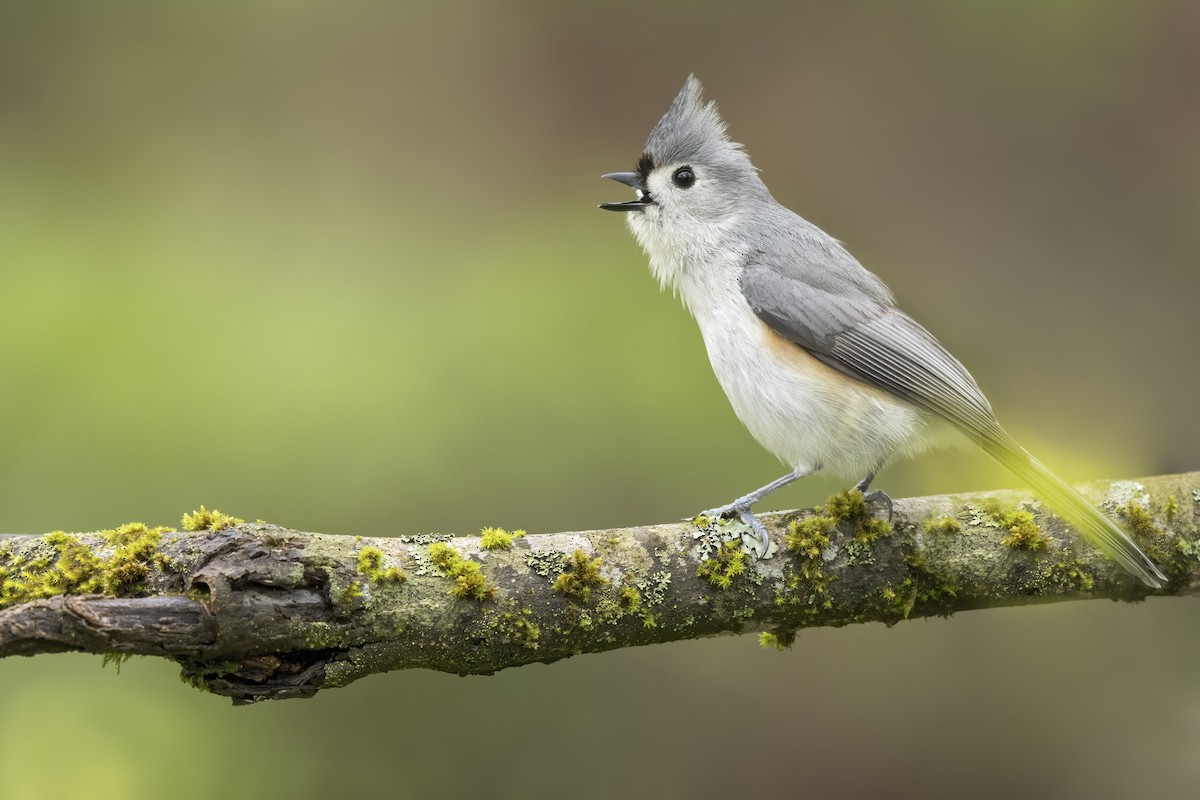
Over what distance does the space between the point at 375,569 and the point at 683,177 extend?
1.59 m

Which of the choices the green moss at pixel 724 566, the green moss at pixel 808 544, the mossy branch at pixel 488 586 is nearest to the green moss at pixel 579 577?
the mossy branch at pixel 488 586

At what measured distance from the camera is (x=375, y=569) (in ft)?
6.72

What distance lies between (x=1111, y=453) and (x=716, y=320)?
5.44ft

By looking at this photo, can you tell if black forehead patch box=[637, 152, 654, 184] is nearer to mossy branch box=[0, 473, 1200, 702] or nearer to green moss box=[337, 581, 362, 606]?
mossy branch box=[0, 473, 1200, 702]

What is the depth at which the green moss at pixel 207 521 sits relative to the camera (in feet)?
6.91

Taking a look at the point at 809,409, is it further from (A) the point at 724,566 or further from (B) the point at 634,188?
(B) the point at 634,188

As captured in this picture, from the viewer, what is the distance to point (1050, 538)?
2.54 metres

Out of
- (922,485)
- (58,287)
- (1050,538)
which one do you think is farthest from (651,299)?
(58,287)

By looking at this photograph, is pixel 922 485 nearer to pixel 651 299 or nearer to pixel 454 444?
pixel 651 299

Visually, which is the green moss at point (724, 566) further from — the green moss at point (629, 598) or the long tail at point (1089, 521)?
the long tail at point (1089, 521)

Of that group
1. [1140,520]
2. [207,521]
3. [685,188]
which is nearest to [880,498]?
[1140,520]

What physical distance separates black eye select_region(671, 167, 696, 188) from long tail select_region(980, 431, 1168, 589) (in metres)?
1.21

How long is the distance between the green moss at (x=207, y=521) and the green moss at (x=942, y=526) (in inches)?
61.0

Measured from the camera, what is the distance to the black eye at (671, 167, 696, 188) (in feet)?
10.2
